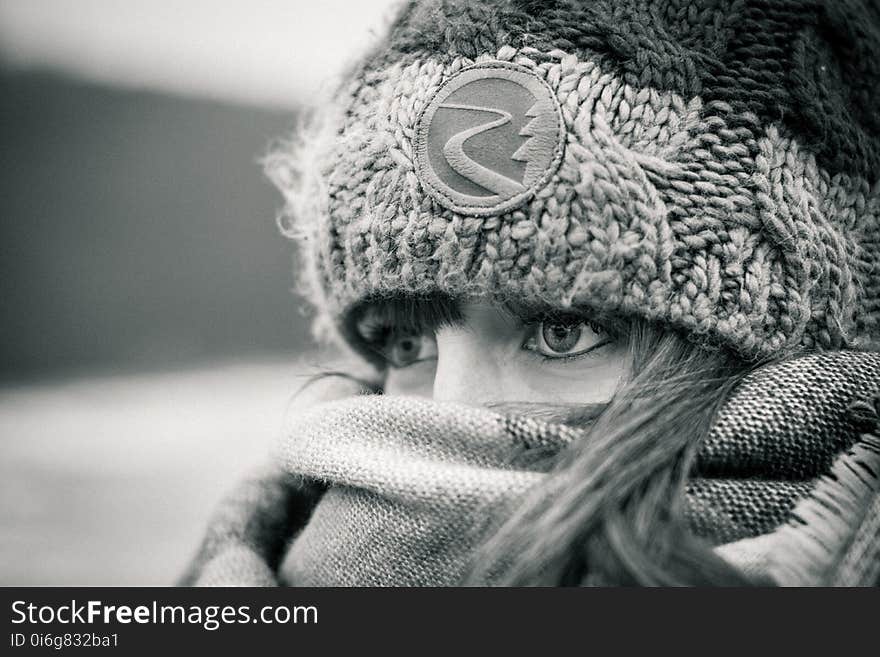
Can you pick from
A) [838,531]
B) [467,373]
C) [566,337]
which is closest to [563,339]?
[566,337]

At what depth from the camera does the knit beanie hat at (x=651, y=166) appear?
82 centimetres

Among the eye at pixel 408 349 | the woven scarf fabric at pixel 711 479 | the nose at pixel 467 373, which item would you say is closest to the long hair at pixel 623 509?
the woven scarf fabric at pixel 711 479

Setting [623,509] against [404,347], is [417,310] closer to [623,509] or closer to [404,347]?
[404,347]

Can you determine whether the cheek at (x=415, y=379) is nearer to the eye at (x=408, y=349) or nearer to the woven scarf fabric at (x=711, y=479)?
the eye at (x=408, y=349)

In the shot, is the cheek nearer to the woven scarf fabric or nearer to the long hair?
the woven scarf fabric

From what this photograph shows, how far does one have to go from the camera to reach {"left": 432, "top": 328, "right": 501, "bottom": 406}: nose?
3.00 feet

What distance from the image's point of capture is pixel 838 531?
28.4 inches

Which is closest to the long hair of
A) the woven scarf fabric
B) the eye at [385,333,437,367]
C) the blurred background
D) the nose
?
the woven scarf fabric

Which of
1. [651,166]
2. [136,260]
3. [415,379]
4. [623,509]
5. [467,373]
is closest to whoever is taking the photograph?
[623,509]

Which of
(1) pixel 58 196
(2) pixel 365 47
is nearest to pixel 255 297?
(1) pixel 58 196

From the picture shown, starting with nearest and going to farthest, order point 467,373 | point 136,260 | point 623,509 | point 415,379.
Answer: point 623,509 < point 467,373 < point 415,379 < point 136,260

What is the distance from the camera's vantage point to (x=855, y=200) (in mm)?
885

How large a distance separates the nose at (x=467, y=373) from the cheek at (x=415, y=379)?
14cm

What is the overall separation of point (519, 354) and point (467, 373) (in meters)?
0.07
